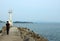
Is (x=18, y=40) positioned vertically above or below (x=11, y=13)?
below

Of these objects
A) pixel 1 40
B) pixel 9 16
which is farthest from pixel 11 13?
pixel 1 40

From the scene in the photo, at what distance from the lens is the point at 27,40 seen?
565 inches

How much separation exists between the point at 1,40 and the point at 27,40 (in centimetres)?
190

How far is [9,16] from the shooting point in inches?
1377

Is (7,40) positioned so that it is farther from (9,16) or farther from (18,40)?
(9,16)

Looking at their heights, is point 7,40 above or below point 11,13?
below

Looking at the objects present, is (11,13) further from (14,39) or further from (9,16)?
(14,39)

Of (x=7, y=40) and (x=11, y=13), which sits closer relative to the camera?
(x=7, y=40)

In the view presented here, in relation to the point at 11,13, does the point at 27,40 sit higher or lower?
lower

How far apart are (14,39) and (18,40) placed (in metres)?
0.34

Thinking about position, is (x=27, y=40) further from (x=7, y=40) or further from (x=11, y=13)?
(x=11, y=13)

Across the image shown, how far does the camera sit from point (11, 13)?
3462cm

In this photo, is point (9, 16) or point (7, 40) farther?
point (9, 16)

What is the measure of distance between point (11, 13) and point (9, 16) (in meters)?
0.70
